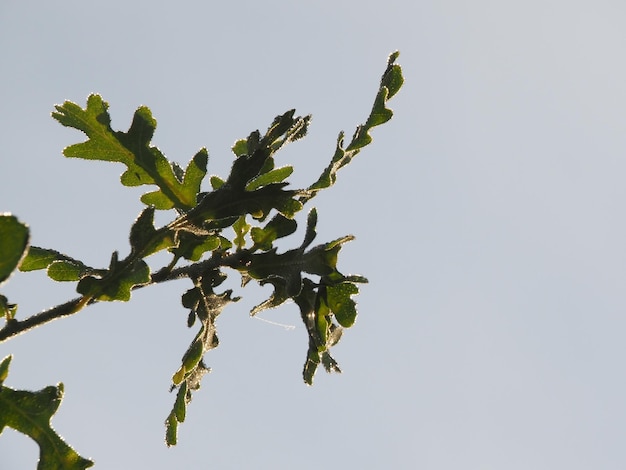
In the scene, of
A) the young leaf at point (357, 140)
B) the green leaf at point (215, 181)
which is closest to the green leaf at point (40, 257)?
the green leaf at point (215, 181)

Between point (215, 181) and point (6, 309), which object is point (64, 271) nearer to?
point (6, 309)

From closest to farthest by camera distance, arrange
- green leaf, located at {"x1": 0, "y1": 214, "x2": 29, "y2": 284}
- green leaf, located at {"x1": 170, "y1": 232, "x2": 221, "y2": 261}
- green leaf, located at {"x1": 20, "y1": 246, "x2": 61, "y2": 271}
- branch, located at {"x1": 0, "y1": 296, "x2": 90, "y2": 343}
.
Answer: green leaf, located at {"x1": 0, "y1": 214, "x2": 29, "y2": 284}, branch, located at {"x1": 0, "y1": 296, "x2": 90, "y2": 343}, green leaf, located at {"x1": 170, "y1": 232, "x2": 221, "y2": 261}, green leaf, located at {"x1": 20, "y1": 246, "x2": 61, "y2": 271}

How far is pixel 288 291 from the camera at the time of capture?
3.27m

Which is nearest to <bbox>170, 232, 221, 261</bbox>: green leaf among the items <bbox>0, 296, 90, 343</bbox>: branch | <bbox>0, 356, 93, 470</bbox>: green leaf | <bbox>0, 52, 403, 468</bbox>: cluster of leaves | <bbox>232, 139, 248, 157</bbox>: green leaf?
<bbox>0, 52, 403, 468</bbox>: cluster of leaves

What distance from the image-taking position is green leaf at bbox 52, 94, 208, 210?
3.63 metres

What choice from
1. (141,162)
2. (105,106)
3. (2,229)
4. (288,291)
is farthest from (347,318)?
(2,229)

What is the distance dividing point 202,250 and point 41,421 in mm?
957

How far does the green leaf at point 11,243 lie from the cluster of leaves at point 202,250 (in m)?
1.06

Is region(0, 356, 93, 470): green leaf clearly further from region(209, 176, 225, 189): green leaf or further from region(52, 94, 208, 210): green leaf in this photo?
region(209, 176, 225, 189): green leaf

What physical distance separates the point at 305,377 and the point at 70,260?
3.91 feet

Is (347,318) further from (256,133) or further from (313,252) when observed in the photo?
(256,133)

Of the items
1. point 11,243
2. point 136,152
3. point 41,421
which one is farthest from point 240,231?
point 11,243

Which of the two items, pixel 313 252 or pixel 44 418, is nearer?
pixel 44 418

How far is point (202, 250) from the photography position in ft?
11.4
